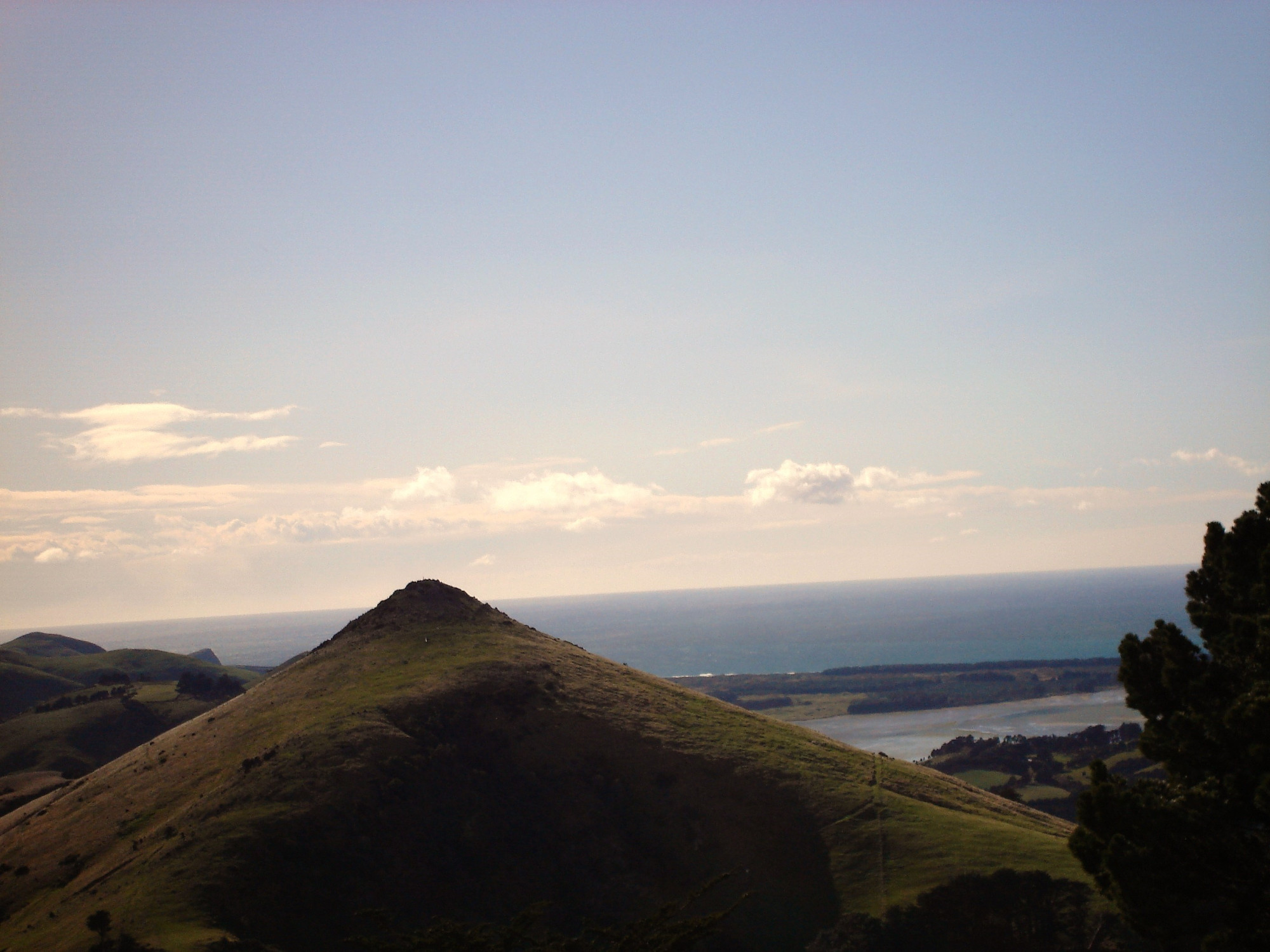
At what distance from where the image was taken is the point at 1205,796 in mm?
33156

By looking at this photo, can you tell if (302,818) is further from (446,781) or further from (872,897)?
(872,897)

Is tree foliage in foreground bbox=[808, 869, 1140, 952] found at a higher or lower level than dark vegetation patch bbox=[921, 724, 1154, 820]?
higher

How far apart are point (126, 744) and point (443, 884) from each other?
102897mm

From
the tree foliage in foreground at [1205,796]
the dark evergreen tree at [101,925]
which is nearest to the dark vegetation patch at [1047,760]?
the tree foliage in foreground at [1205,796]

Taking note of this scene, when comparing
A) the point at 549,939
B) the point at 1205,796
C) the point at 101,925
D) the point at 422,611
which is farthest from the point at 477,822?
the point at 1205,796

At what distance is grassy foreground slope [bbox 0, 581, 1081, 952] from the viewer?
5647 centimetres

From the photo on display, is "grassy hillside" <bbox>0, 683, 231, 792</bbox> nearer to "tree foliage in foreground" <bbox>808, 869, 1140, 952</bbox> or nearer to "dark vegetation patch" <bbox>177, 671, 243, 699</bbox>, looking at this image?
"dark vegetation patch" <bbox>177, 671, 243, 699</bbox>

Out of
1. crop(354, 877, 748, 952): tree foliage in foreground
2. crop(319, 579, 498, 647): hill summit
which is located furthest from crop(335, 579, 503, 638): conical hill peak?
crop(354, 877, 748, 952): tree foliage in foreground

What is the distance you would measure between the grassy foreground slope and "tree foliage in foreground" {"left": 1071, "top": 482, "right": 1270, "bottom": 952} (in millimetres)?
27436

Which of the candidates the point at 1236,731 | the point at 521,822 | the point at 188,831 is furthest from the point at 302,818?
the point at 1236,731

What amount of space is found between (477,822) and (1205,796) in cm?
4821

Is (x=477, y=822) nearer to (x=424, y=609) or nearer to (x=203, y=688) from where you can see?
(x=424, y=609)

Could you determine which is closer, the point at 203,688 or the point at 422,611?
the point at 422,611

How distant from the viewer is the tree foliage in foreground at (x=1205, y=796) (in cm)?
3192
